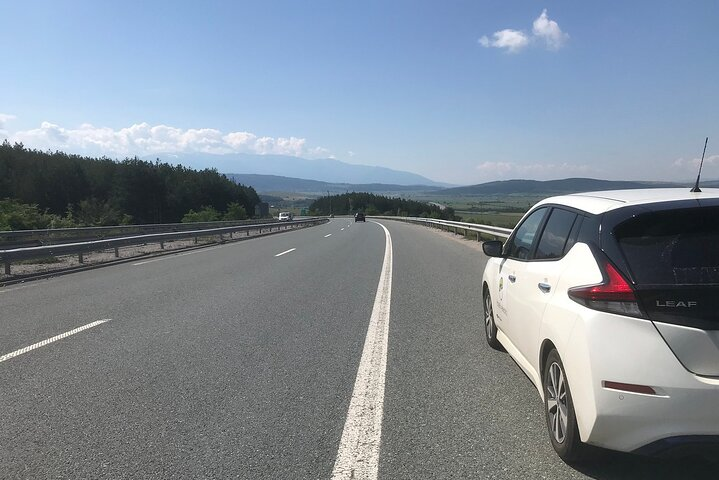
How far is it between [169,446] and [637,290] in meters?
3.06

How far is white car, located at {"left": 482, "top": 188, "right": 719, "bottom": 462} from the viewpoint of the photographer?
2709 mm

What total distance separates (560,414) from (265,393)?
2.40 metres

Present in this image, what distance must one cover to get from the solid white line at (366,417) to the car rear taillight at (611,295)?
1615mm

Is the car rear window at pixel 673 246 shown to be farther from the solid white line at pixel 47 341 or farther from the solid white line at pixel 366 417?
the solid white line at pixel 47 341

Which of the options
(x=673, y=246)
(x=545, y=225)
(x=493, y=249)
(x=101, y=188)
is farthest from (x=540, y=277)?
(x=101, y=188)

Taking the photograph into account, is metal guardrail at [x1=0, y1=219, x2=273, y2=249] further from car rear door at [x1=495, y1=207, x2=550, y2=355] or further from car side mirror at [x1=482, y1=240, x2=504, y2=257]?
car rear door at [x1=495, y1=207, x2=550, y2=355]

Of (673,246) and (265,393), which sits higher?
(673,246)

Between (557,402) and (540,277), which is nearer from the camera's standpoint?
(557,402)

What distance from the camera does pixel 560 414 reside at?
3.41 m

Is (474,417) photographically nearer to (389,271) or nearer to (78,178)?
(389,271)

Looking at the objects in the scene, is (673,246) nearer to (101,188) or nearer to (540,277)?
(540,277)

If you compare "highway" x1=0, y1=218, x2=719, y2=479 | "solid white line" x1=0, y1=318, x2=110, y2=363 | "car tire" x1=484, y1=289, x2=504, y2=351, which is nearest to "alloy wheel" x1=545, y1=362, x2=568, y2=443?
"highway" x1=0, y1=218, x2=719, y2=479

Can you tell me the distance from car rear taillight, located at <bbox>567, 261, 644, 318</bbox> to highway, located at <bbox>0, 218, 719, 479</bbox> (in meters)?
1.05

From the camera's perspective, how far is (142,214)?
3504 inches
